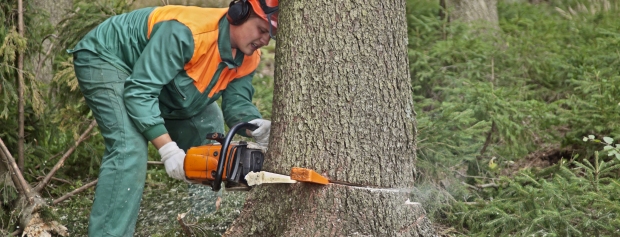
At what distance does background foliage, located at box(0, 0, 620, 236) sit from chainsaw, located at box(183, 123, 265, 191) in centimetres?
56

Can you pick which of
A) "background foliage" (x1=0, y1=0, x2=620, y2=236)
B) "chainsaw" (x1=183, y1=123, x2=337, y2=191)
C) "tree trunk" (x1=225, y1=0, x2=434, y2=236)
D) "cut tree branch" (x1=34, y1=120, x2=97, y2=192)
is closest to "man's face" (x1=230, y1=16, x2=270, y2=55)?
"tree trunk" (x1=225, y1=0, x2=434, y2=236)

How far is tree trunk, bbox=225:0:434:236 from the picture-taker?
3.29m

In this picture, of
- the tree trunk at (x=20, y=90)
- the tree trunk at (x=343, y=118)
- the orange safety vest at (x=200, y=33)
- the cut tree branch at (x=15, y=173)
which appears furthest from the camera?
the tree trunk at (x=20, y=90)

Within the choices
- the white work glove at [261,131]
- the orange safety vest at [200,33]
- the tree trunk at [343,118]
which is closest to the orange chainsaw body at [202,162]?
the tree trunk at [343,118]

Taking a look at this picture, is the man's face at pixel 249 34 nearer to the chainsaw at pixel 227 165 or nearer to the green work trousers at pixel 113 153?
the chainsaw at pixel 227 165

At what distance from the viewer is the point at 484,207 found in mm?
4477

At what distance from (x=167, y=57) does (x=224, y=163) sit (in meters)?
0.65

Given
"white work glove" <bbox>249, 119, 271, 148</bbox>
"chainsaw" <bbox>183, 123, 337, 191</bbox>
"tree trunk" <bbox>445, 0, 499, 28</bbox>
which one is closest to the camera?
"chainsaw" <bbox>183, 123, 337, 191</bbox>

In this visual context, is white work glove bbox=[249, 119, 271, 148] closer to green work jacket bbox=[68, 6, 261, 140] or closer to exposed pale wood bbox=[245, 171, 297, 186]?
green work jacket bbox=[68, 6, 261, 140]

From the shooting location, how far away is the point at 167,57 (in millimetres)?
3625

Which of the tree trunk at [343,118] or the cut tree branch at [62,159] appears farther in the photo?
the cut tree branch at [62,159]

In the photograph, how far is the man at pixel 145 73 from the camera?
143 inches

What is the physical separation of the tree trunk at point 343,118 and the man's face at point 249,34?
1.33 feet

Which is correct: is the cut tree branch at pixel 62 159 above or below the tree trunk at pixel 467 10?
below
